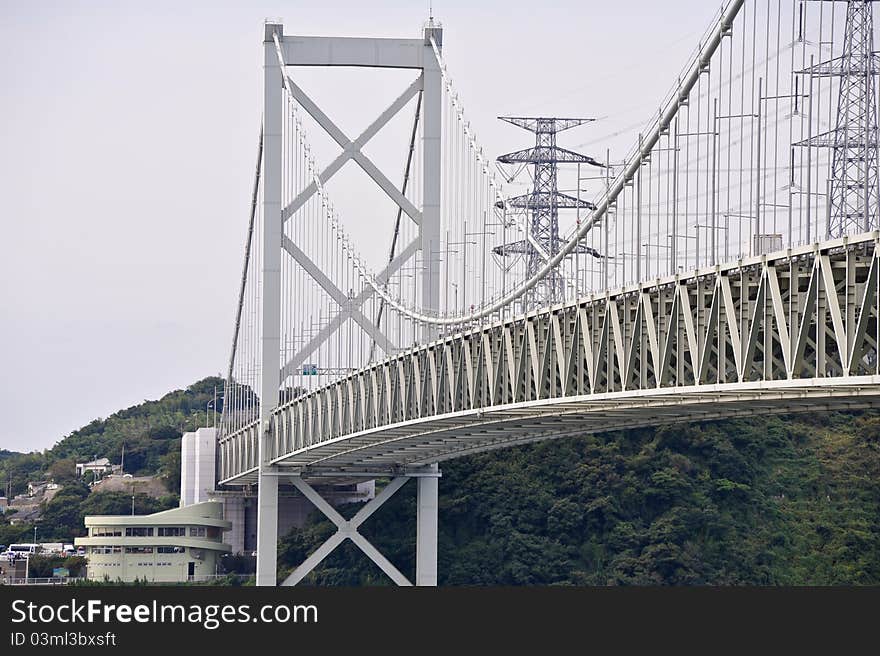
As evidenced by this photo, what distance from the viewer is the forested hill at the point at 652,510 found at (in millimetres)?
69312

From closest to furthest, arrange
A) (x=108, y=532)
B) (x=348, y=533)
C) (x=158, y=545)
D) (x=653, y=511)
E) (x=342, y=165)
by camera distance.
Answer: (x=342, y=165) < (x=348, y=533) < (x=653, y=511) < (x=158, y=545) < (x=108, y=532)

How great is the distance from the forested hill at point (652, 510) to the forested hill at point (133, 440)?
38.8m

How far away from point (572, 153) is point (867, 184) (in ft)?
123

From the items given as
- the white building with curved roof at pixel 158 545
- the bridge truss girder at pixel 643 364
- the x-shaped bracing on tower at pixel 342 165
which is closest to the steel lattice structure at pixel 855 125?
the bridge truss girder at pixel 643 364

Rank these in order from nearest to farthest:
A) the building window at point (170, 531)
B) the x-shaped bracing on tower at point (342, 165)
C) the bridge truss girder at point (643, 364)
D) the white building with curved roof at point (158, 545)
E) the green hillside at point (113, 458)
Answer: the bridge truss girder at point (643, 364) → the x-shaped bracing on tower at point (342, 165) → the white building with curved roof at point (158, 545) → the building window at point (170, 531) → the green hillside at point (113, 458)

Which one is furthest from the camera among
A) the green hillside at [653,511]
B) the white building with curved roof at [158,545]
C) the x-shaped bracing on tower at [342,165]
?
the white building with curved roof at [158,545]

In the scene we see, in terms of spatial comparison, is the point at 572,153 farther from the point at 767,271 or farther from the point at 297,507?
the point at 767,271

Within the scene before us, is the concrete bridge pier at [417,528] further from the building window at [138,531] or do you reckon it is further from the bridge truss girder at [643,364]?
the building window at [138,531]

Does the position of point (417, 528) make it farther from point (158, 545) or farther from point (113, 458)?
point (113, 458)

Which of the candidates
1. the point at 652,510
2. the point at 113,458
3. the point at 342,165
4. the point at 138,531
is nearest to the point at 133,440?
the point at 113,458

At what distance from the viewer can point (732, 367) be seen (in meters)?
32.8

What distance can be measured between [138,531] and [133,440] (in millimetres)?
40715

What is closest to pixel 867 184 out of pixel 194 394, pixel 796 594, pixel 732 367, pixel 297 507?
pixel 732 367

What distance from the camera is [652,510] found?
72.3 metres
